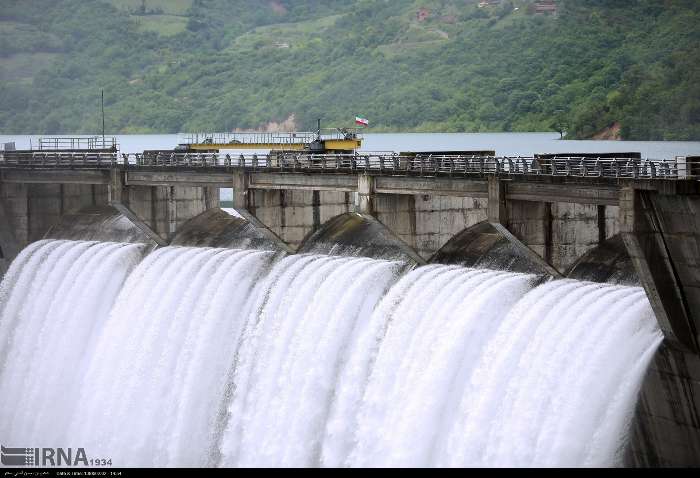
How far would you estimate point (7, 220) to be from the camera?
2955 inches

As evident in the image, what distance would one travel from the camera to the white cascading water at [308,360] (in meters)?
35.9

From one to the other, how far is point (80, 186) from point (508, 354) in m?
42.2

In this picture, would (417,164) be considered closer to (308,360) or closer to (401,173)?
(401,173)

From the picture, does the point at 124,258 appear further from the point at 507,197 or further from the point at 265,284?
the point at 507,197

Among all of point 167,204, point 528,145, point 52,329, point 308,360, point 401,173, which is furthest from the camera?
point 528,145

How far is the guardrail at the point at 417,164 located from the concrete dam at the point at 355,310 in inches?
7.9

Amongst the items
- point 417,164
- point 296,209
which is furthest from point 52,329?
point 417,164

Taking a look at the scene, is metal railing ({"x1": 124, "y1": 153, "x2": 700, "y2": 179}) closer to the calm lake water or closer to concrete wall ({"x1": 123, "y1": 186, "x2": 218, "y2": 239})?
concrete wall ({"x1": 123, "y1": 186, "x2": 218, "y2": 239})

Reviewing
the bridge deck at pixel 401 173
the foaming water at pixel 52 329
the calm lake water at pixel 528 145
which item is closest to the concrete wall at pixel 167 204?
the bridge deck at pixel 401 173

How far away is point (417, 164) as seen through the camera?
53656mm

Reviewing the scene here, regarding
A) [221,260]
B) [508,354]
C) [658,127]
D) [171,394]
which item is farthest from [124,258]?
[658,127]

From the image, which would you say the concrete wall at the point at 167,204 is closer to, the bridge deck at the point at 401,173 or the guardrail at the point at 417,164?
the bridge deck at the point at 401,173

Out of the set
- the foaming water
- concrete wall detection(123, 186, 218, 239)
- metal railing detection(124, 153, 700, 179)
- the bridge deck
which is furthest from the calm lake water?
the foaming water

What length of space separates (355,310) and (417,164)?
8.53 meters
